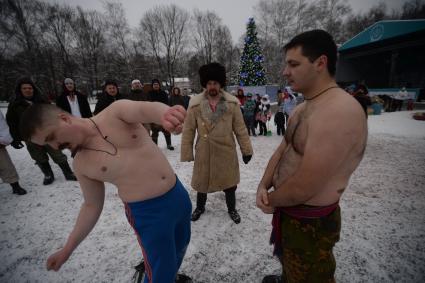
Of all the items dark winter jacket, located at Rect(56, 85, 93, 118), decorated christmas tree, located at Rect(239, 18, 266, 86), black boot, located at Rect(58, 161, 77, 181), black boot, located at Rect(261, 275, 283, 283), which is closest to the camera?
black boot, located at Rect(261, 275, 283, 283)

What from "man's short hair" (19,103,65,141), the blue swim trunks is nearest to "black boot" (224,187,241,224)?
the blue swim trunks

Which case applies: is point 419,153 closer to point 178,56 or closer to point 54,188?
point 54,188

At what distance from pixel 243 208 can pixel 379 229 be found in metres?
1.75

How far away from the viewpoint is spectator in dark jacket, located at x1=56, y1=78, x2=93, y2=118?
4570mm

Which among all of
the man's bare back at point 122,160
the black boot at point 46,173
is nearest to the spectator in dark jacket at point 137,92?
the black boot at point 46,173

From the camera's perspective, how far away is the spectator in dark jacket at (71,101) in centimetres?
457

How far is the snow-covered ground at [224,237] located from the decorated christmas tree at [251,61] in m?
16.9

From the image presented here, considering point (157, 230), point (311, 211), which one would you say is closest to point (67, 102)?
point (157, 230)

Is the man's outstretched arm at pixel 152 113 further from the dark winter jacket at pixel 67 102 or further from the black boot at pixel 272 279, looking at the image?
the dark winter jacket at pixel 67 102

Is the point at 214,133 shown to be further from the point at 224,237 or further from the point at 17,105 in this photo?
the point at 17,105

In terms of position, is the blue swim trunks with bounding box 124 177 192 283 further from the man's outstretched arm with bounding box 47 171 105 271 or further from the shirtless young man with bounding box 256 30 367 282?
the shirtless young man with bounding box 256 30 367 282

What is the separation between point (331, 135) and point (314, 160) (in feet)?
0.47

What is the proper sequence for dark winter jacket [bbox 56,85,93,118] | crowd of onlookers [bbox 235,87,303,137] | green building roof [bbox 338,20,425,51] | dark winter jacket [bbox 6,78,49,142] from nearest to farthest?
dark winter jacket [bbox 6,78,49,142]
dark winter jacket [bbox 56,85,93,118]
crowd of onlookers [bbox 235,87,303,137]
green building roof [bbox 338,20,425,51]

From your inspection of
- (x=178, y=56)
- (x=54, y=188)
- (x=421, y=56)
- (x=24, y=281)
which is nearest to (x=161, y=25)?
(x=178, y=56)
